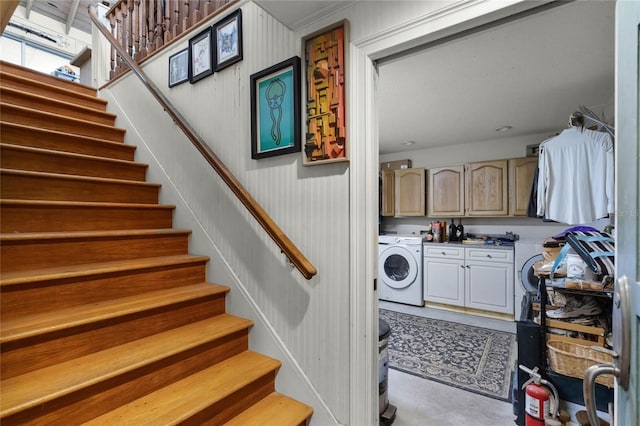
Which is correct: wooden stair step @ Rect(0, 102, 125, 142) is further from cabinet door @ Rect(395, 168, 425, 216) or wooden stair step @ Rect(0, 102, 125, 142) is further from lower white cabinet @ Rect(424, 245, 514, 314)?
lower white cabinet @ Rect(424, 245, 514, 314)

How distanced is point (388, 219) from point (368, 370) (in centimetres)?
402

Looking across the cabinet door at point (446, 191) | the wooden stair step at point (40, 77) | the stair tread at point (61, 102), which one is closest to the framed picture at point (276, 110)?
the stair tread at point (61, 102)

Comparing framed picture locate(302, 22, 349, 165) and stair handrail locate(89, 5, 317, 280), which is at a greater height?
framed picture locate(302, 22, 349, 165)

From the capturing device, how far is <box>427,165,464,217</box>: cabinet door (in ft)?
13.9

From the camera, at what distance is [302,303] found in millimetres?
1614

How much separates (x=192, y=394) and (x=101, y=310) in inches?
23.7

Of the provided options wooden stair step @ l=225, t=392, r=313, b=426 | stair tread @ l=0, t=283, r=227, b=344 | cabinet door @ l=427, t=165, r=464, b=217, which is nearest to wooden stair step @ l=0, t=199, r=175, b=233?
stair tread @ l=0, t=283, r=227, b=344

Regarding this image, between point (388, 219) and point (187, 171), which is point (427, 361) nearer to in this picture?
point (187, 171)

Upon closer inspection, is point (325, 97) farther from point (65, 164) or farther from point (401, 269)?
point (401, 269)

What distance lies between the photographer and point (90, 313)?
1369mm

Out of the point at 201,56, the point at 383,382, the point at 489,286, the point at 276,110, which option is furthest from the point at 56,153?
the point at 489,286

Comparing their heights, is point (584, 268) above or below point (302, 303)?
above

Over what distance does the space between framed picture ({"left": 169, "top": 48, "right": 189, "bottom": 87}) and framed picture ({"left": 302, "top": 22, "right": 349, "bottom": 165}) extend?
4.05 ft

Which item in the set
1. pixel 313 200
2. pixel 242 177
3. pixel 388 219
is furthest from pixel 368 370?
pixel 388 219
